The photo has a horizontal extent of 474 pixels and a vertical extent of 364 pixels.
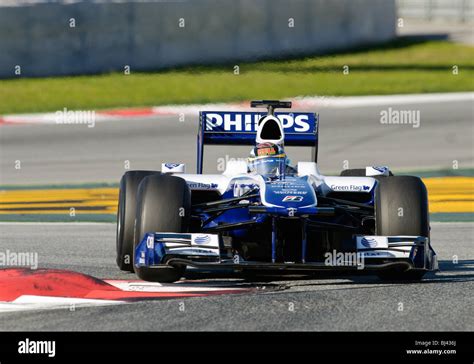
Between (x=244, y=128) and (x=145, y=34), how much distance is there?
11518 mm

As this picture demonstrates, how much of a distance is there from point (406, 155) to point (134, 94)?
230 inches

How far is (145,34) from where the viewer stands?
73.8 feet

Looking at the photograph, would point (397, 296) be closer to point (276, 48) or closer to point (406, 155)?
point (406, 155)

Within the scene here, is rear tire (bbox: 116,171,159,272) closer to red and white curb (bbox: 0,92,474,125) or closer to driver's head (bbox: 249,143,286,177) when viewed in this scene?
driver's head (bbox: 249,143,286,177)

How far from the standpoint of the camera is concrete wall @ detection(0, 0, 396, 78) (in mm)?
21656

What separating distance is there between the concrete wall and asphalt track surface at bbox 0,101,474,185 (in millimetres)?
2019

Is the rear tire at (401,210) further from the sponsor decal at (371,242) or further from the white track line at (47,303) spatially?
the white track line at (47,303)

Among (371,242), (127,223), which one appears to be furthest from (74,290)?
(371,242)

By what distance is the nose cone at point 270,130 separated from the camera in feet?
33.9

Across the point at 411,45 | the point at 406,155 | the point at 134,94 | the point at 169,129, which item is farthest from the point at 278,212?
the point at 411,45

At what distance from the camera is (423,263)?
898 centimetres

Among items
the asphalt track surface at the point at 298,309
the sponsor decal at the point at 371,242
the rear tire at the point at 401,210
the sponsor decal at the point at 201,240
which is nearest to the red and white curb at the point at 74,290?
the asphalt track surface at the point at 298,309

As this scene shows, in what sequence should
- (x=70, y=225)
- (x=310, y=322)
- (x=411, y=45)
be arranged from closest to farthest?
(x=310, y=322) < (x=70, y=225) < (x=411, y=45)

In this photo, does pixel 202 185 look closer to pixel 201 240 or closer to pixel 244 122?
pixel 201 240
